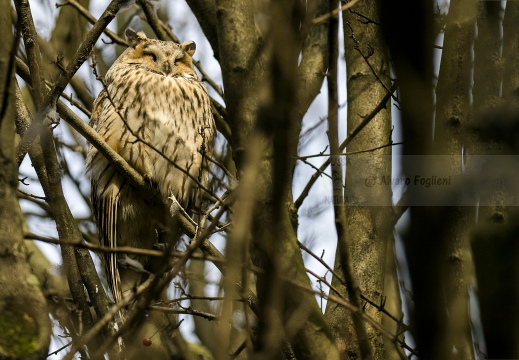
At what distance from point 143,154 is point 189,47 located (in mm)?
1370

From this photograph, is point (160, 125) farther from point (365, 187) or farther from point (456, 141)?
point (456, 141)

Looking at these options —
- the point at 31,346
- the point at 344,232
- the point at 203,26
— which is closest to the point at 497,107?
the point at 344,232

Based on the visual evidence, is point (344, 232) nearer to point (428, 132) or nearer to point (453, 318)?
point (453, 318)

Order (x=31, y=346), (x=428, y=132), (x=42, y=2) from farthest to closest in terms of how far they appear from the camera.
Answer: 1. (x=42, y=2)
2. (x=31, y=346)
3. (x=428, y=132)

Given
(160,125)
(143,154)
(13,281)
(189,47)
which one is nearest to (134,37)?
(189,47)

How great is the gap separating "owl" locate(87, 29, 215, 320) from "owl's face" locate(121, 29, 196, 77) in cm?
30

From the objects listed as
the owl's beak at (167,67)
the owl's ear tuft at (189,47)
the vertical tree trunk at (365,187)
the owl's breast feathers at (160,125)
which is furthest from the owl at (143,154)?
the vertical tree trunk at (365,187)

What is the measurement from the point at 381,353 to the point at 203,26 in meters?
2.25

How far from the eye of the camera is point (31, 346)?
82.3 inches

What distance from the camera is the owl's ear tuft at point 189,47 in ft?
18.3

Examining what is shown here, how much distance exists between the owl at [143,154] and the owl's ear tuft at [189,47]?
0.53m

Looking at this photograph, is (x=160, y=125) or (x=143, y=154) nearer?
(x=143, y=154)

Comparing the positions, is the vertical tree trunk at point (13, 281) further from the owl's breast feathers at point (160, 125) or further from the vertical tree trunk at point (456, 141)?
the owl's breast feathers at point (160, 125)

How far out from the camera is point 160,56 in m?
5.50
